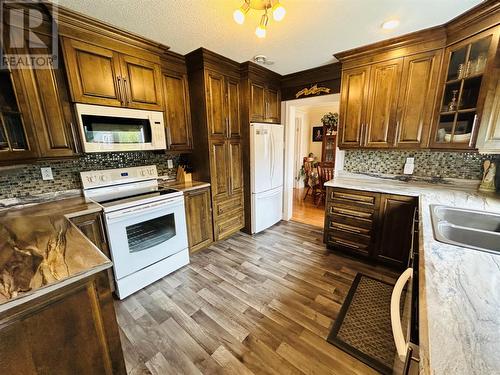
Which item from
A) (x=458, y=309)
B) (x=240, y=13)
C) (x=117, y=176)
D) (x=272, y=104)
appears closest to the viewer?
(x=458, y=309)

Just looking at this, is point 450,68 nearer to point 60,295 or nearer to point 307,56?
point 307,56

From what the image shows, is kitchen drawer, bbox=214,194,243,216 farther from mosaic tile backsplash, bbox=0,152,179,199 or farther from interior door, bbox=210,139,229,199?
mosaic tile backsplash, bbox=0,152,179,199

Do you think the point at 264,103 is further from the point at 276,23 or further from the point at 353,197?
the point at 353,197

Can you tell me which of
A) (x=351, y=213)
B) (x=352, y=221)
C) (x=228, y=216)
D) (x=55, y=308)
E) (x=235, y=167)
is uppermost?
(x=235, y=167)

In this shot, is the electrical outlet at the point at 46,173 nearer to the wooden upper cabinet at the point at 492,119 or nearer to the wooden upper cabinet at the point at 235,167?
the wooden upper cabinet at the point at 235,167

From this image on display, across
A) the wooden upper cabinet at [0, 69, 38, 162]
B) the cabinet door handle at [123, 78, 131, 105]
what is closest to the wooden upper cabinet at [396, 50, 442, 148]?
the cabinet door handle at [123, 78, 131, 105]

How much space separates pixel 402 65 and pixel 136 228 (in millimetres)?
3291

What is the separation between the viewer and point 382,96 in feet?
7.71

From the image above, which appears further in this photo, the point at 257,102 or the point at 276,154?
the point at 276,154

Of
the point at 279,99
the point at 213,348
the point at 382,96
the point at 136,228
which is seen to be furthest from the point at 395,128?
the point at 136,228

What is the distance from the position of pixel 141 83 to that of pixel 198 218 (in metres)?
1.68

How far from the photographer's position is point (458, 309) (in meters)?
0.71

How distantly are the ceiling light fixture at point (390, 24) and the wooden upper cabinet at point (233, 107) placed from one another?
1.77 m

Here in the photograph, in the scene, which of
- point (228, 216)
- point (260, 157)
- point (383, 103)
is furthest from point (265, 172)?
point (383, 103)
